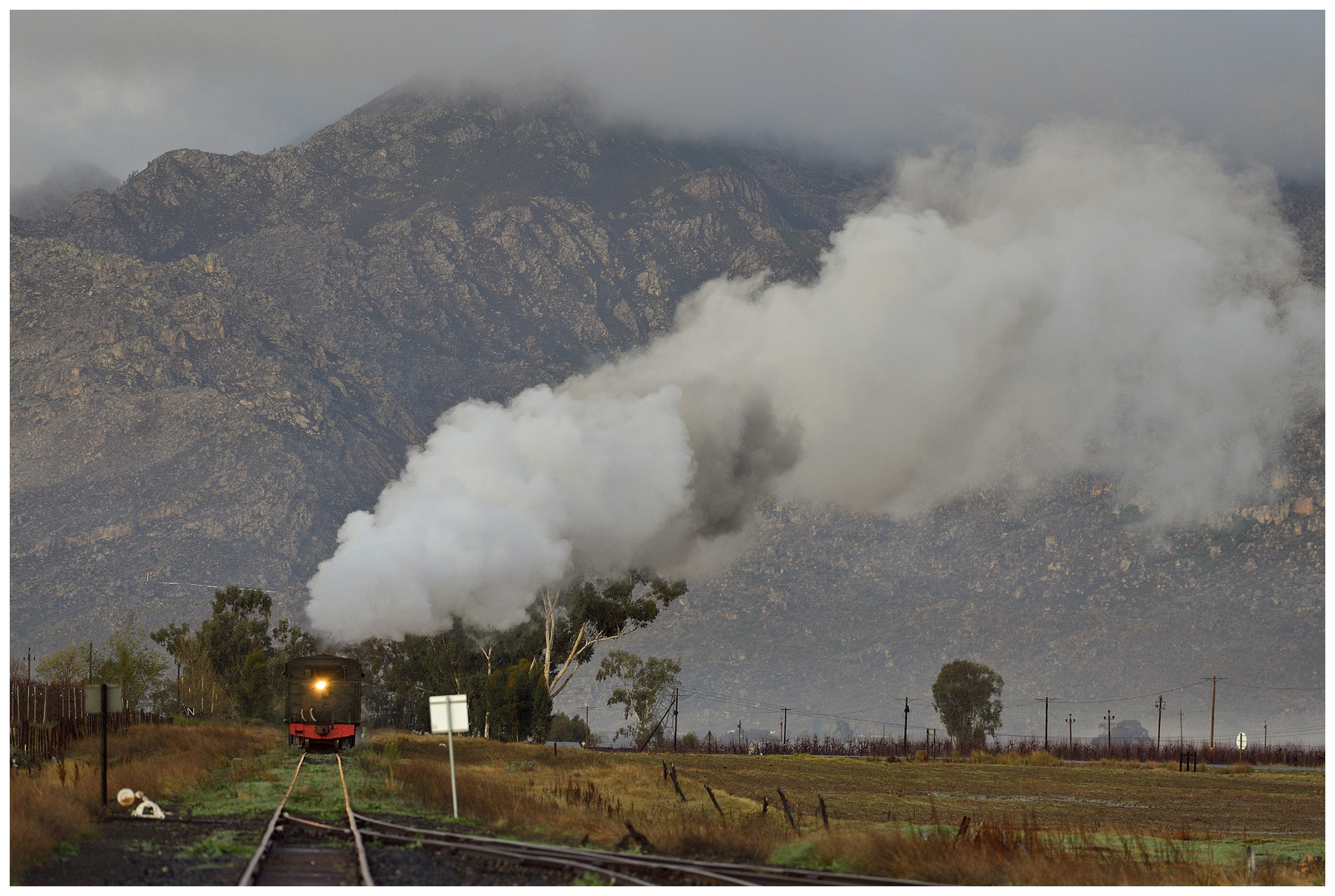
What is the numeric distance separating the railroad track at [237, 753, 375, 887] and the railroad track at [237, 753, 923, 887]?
1 centimetres

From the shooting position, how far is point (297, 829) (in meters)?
26.6

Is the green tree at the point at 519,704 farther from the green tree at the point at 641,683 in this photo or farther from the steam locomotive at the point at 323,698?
the green tree at the point at 641,683

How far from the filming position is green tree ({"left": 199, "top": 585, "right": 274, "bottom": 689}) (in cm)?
12581

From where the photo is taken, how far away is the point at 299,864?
864 inches

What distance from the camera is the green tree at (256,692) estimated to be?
102438mm

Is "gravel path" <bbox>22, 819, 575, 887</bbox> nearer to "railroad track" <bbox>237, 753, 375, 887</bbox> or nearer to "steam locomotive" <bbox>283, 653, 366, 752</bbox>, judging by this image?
"railroad track" <bbox>237, 753, 375, 887</bbox>

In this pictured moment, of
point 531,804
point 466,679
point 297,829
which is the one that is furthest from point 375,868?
point 466,679

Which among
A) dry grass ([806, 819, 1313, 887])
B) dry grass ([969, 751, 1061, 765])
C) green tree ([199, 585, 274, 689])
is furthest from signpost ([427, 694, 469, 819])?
green tree ([199, 585, 274, 689])

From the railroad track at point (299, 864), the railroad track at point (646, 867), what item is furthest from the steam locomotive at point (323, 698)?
the railroad track at point (646, 867)

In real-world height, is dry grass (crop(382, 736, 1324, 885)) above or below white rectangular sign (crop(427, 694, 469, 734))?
below

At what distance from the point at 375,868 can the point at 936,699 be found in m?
174

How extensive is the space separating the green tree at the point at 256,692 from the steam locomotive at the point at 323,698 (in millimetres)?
48326

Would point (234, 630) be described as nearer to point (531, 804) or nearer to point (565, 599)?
point (565, 599)

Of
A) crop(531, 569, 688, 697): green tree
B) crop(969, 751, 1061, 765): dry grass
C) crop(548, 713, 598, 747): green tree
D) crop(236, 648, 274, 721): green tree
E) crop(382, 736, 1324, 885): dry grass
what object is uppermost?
crop(531, 569, 688, 697): green tree
